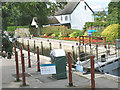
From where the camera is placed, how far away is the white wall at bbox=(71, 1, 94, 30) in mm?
55281

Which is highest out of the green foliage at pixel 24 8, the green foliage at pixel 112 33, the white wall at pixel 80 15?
the white wall at pixel 80 15

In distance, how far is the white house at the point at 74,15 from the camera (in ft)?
185

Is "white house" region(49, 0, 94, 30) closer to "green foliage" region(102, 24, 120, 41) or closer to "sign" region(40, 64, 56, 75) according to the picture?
"green foliage" region(102, 24, 120, 41)

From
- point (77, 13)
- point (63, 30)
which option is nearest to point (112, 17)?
point (63, 30)

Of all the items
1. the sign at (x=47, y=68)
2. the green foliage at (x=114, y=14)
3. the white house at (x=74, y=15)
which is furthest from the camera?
the white house at (x=74, y=15)

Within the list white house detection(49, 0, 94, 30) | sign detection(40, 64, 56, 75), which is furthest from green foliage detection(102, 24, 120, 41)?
white house detection(49, 0, 94, 30)

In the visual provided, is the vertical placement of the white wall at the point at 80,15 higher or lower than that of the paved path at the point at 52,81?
higher

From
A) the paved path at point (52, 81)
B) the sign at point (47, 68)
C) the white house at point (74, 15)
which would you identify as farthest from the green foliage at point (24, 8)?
the white house at point (74, 15)

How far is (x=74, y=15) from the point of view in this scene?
192 feet

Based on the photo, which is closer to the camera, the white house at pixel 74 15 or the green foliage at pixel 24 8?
the green foliage at pixel 24 8

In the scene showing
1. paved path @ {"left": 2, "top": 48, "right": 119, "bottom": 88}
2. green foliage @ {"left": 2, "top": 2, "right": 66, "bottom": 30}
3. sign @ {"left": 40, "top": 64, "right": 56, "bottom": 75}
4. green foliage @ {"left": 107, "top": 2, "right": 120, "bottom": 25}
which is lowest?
paved path @ {"left": 2, "top": 48, "right": 119, "bottom": 88}

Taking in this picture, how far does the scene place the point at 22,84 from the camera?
11.3m

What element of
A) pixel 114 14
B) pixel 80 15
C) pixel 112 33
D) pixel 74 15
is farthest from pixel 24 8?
pixel 74 15

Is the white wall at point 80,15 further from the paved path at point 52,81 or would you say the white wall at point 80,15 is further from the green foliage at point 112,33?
the paved path at point 52,81
